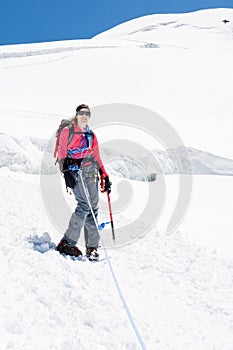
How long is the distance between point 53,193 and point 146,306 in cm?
459

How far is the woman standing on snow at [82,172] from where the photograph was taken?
16.2 ft

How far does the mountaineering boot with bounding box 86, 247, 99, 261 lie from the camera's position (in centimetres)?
513

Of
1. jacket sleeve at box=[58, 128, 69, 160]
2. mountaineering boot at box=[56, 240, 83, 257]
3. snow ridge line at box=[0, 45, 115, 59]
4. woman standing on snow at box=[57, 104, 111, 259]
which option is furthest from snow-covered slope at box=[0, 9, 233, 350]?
snow ridge line at box=[0, 45, 115, 59]

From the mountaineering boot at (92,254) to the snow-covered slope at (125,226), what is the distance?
0.48 feet

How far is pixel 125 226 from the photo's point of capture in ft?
24.9

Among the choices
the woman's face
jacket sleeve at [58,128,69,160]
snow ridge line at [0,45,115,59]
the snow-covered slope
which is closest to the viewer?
the snow-covered slope

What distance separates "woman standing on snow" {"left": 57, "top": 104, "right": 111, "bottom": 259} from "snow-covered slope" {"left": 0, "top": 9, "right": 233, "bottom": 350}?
325 mm

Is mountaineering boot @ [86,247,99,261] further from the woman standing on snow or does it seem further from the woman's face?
the woman's face

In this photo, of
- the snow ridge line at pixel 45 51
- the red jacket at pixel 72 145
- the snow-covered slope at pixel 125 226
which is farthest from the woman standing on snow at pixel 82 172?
the snow ridge line at pixel 45 51

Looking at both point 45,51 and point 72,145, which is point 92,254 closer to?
point 72,145

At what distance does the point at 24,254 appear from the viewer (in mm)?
4344

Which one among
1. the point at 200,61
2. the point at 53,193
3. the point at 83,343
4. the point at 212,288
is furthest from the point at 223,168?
the point at 200,61

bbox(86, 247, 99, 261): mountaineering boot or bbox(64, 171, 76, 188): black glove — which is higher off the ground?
bbox(64, 171, 76, 188): black glove

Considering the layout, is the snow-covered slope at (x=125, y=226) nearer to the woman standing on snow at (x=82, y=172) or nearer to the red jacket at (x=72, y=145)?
the woman standing on snow at (x=82, y=172)
